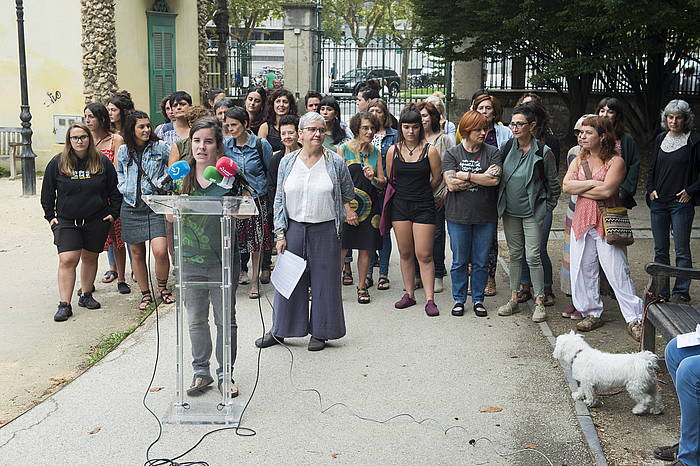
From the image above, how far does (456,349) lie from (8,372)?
3719 millimetres

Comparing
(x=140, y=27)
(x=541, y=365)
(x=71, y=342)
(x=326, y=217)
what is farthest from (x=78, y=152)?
(x=140, y=27)

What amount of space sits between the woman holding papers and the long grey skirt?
6.20ft

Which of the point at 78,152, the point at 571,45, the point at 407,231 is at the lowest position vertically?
the point at 407,231

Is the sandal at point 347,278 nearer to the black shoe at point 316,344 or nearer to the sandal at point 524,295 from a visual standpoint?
the sandal at point 524,295

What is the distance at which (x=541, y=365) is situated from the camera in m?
6.85

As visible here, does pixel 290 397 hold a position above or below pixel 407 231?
below

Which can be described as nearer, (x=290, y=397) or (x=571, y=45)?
(x=290, y=397)

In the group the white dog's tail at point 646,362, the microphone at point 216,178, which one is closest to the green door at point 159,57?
the microphone at point 216,178

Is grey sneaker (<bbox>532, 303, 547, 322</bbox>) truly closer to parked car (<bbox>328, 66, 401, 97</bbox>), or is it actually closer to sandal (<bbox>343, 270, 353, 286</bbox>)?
sandal (<bbox>343, 270, 353, 286</bbox>)

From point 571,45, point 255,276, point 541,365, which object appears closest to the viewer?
point 541,365

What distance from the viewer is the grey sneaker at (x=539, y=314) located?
8000 millimetres

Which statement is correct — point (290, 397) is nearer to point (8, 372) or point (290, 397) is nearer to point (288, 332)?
point (288, 332)

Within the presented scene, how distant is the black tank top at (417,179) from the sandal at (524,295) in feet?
4.51

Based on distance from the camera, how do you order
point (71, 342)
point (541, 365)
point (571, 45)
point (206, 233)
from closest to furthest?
point (206, 233), point (541, 365), point (71, 342), point (571, 45)
